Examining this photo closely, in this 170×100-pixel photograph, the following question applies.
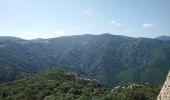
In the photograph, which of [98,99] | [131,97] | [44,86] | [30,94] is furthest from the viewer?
[44,86]

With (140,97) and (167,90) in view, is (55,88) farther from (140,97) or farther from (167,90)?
(167,90)

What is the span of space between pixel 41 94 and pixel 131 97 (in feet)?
143

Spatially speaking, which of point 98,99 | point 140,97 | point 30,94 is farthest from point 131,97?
point 30,94

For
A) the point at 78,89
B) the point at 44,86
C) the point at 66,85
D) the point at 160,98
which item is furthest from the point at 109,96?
the point at 160,98

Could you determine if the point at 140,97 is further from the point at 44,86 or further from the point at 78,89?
the point at 44,86

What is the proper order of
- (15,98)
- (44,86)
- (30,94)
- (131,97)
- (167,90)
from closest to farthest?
(167,90), (131,97), (15,98), (30,94), (44,86)

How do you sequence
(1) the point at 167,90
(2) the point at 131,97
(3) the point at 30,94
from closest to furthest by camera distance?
(1) the point at 167,90 < (2) the point at 131,97 < (3) the point at 30,94

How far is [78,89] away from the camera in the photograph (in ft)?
446

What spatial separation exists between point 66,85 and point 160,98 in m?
107

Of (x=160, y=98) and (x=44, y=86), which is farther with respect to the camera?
(x=44, y=86)

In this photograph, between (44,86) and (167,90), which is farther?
(44,86)

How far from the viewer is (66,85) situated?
471ft

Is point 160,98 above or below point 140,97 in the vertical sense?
above

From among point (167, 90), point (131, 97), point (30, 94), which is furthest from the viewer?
point (30, 94)
